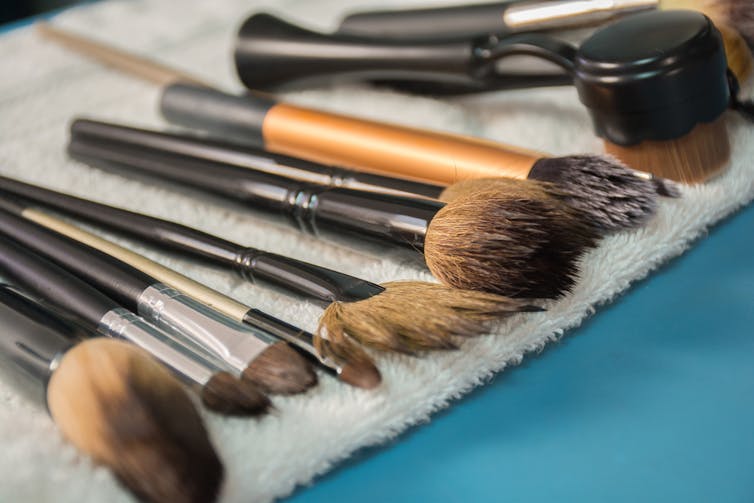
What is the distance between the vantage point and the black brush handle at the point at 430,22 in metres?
0.91

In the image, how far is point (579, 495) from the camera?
0.47m

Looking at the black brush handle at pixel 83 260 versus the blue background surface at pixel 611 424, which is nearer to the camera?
the blue background surface at pixel 611 424

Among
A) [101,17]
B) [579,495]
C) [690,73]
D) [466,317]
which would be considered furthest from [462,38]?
[101,17]

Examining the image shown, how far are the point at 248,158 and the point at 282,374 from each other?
30cm

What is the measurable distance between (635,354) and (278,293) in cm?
25

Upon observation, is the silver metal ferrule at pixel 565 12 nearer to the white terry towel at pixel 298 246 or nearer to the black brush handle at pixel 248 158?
the white terry towel at pixel 298 246

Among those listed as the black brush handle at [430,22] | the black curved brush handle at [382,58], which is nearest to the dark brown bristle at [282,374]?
the black curved brush handle at [382,58]

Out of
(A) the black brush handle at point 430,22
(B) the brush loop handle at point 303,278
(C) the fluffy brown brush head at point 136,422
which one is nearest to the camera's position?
(C) the fluffy brown brush head at point 136,422

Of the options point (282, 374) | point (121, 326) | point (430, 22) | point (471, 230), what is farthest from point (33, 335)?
point (430, 22)

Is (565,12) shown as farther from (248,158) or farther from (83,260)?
(83,260)

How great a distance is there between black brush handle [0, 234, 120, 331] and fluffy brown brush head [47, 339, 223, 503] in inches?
3.5

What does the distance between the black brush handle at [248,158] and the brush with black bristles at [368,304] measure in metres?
0.09

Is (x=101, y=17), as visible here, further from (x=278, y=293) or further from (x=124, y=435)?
(x=124, y=435)

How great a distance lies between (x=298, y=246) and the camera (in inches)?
28.5
